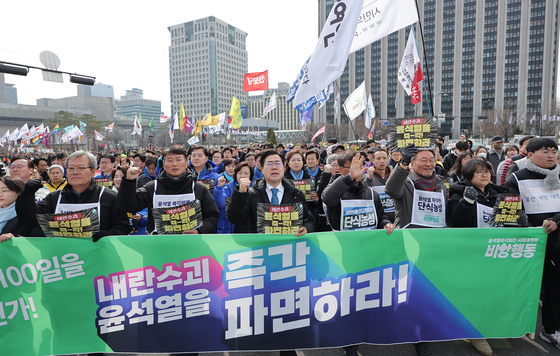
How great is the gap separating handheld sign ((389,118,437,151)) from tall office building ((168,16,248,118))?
114286 millimetres

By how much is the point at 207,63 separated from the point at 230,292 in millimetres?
118442

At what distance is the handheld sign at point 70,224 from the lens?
112 inches

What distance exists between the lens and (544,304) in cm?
342

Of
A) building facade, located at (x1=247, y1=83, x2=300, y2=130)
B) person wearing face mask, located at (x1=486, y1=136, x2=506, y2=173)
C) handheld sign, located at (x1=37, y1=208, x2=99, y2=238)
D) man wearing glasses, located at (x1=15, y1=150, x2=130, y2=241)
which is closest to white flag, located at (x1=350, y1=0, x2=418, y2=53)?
man wearing glasses, located at (x1=15, y1=150, x2=130, y2=241)

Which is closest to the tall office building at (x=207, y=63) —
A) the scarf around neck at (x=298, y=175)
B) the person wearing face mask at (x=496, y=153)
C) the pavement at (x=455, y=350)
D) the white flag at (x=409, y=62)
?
the white flag at (x=409, y=62)

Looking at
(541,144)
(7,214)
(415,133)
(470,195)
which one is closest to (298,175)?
(415,133)

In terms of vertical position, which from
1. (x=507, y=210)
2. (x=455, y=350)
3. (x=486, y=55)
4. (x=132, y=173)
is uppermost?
(x=486, y=55)

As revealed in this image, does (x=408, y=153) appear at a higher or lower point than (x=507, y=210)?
higher

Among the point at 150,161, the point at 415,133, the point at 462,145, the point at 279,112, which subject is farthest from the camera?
the point at 279,112

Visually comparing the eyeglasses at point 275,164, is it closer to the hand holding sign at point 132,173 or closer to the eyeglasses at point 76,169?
the hand holding sign at point 132,173

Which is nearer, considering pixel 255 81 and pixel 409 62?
pixel 409 62

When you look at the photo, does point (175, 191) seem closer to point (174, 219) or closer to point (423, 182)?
point (174, 219)

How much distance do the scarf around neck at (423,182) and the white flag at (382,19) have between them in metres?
2.81

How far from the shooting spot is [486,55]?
8106 centimetres
